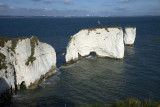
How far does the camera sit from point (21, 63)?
30406 millimetres

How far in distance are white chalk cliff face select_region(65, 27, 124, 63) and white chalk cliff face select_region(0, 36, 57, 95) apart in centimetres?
1535

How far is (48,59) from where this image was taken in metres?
37.7

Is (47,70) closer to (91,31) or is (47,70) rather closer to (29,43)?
(29,43)

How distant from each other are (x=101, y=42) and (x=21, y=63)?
2712 centimetres

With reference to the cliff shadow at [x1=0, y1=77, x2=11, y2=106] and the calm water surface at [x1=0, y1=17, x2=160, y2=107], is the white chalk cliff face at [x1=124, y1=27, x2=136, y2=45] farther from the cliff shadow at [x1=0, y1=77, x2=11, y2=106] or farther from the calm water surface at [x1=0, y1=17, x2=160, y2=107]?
the cliff shadow at [x1=0, y1=77, x2=11, y2=106]

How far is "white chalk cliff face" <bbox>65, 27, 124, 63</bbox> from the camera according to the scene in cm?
4964

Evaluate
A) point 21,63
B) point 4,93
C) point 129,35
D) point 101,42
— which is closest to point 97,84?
point 21,63

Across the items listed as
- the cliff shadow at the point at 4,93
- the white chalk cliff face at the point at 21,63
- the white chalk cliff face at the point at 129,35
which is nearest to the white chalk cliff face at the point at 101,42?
the white chalk cliff face at the point at 21,63

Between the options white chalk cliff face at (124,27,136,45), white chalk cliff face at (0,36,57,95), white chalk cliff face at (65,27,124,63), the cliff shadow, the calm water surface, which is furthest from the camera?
white chalk cliff face at (124,27,136,45)

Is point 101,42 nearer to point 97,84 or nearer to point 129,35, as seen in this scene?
point 97,84

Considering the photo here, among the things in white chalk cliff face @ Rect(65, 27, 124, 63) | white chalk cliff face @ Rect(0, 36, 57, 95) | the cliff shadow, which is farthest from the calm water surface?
white chalk cliff face @ Rect(65, 27, 124, 63)

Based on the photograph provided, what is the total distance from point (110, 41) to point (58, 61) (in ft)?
52.9

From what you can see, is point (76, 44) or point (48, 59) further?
point (76, 44)

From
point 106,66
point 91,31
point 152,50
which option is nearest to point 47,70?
point 106,66
